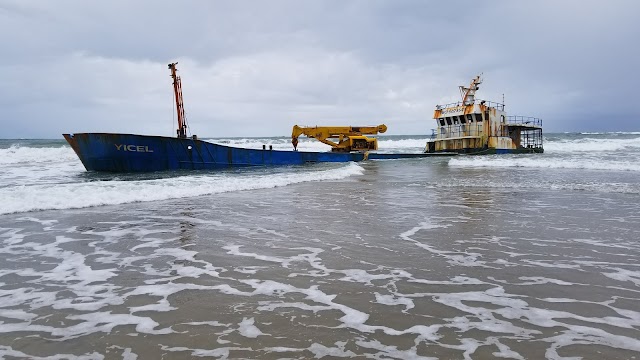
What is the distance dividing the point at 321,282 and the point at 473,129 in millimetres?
31005

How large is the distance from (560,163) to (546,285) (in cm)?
2299

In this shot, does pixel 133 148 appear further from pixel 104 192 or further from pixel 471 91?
pixel 471 91

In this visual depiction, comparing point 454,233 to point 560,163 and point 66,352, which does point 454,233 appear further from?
point 560,163

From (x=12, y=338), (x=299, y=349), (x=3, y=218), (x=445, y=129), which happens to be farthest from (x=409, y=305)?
(x=445, y=129)

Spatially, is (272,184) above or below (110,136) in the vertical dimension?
→ below

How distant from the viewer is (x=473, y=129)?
32.2 meters

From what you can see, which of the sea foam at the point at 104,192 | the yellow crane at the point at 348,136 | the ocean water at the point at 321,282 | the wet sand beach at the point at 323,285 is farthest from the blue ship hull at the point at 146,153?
the wet sand beach at the point at 323,285

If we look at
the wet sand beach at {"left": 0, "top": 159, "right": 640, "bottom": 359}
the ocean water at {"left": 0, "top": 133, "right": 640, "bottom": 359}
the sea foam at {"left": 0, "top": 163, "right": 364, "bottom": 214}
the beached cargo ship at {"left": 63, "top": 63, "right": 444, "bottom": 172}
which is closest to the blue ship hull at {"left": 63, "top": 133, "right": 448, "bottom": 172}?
the beached cargo ship at {"left": 63, "top": 63, "right": 444, "bottom": 172}

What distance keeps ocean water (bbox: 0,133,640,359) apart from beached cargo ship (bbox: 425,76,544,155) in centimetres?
2347

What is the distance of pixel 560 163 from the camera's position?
23.6 m

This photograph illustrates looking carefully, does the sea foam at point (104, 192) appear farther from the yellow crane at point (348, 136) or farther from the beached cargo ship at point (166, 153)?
the yellow crane at point (348, 136)

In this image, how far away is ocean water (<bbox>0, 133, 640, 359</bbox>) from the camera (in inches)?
118

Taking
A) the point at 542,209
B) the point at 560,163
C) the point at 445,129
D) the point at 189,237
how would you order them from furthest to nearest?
1. the point at 445,129
2. the point at 560,163
3. the point at 542,209
4. the point at 189,237

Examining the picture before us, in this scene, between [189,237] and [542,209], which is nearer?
[189,237]
